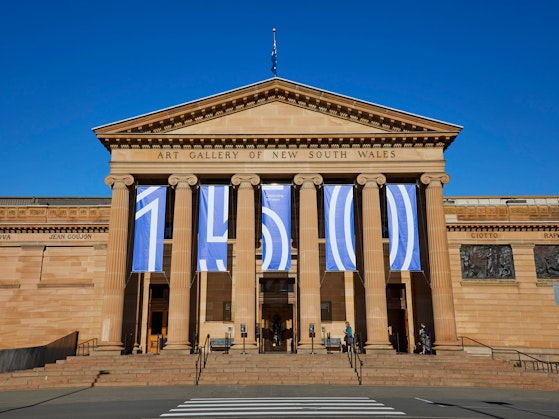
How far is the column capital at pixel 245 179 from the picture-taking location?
1083 inches

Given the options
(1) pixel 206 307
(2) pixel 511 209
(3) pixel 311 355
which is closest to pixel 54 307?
(1) pixel 206 307

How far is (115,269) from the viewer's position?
85.8ft

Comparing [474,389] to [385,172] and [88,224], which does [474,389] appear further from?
[88,224]

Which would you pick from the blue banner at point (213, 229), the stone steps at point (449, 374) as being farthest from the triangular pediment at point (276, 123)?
the stone steps at point (449, 374)

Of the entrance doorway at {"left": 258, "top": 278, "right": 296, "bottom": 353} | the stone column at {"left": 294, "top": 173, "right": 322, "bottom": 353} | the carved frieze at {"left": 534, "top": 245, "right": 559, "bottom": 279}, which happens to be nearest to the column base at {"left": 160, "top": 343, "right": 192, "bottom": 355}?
the stone column at {"left": 294, "top": 173, "right": 322, "bottom": 353}

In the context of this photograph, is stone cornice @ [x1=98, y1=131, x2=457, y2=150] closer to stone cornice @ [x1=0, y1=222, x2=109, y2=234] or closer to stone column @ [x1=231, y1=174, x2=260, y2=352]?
stone column @ [x1=231, y1=174, x2=260, y2=352]

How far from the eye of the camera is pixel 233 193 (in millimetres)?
30234

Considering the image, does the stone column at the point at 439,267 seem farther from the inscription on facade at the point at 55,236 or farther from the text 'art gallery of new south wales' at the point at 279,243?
the inscription on facade at the point at 55,236

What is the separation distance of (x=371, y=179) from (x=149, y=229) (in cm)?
1180

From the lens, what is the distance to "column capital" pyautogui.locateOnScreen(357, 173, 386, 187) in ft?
90.4

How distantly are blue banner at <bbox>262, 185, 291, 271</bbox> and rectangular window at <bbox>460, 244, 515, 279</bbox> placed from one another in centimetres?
1225

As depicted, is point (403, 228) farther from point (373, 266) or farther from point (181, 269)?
point (181, 269)

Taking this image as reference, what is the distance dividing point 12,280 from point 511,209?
30686 millimetres

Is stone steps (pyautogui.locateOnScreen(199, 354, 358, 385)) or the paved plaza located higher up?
stone steps (pyautogui.locateOnScreen(199, 354, 358, 385))
